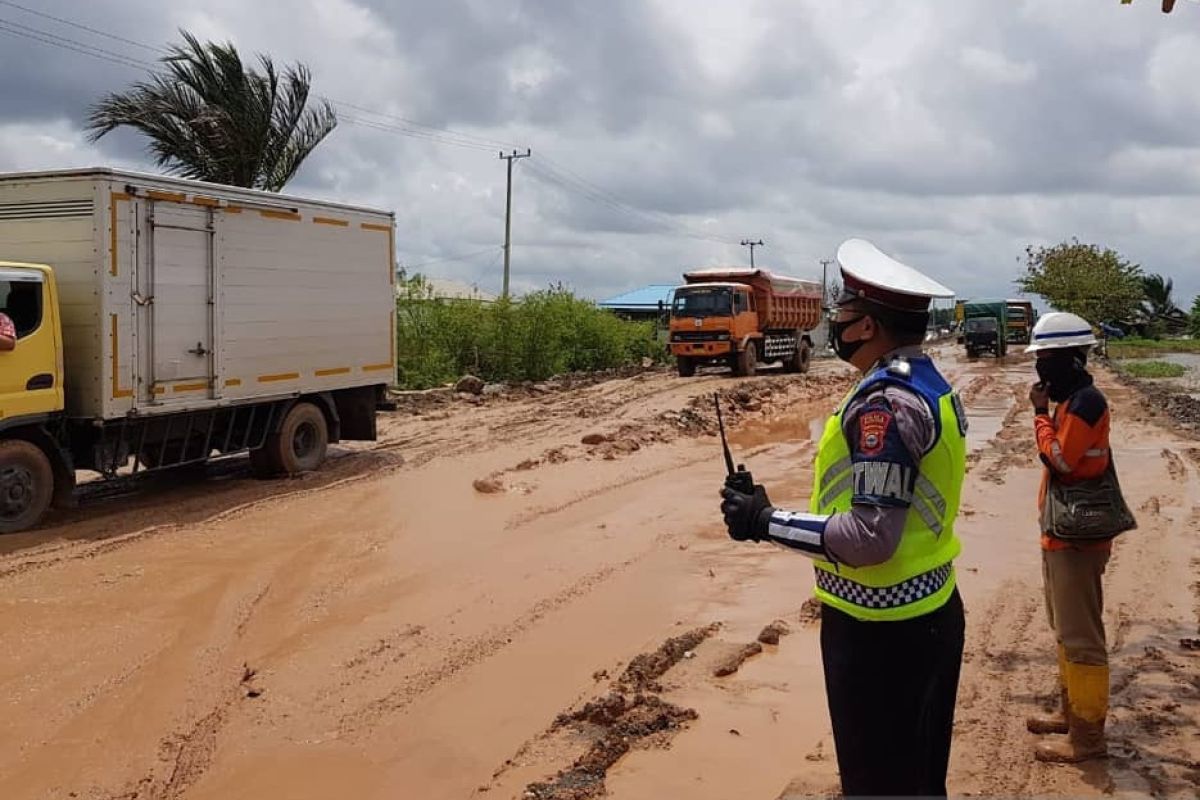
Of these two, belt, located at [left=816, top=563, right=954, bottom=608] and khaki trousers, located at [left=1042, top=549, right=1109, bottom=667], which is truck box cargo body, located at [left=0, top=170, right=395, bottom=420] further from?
belt, located at [left=816, top=563, right=954, bottom=608]

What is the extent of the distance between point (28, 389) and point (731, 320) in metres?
19.0

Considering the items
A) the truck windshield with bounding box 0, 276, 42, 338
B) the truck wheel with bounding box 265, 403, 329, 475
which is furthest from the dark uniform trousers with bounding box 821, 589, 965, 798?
the truck wheel with bounding box 265, 403, 329, 475

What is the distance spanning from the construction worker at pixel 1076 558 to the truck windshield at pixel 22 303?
801cm

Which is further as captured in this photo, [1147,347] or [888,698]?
[1147,347]

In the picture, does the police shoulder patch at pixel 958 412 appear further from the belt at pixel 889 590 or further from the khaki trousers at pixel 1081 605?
the khaki trousers at pixel 1081 605

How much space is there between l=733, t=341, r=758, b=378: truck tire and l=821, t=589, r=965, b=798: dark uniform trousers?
23.9m

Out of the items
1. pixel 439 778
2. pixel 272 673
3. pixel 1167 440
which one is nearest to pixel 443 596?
pixel 272 673

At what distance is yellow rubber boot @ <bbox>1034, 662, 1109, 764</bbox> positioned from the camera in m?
4.50

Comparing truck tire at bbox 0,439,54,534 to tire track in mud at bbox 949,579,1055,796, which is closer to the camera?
tire track in mud at bbox 949,579,1055,796

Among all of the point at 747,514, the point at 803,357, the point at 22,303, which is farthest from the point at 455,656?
the point at 803,357

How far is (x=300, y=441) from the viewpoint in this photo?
12.5 meters

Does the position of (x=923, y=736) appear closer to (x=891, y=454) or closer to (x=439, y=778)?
(x=891, y=454)

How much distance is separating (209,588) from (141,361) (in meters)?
3.15

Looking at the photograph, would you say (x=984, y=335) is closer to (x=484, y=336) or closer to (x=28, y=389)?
(x=484, y=336)
